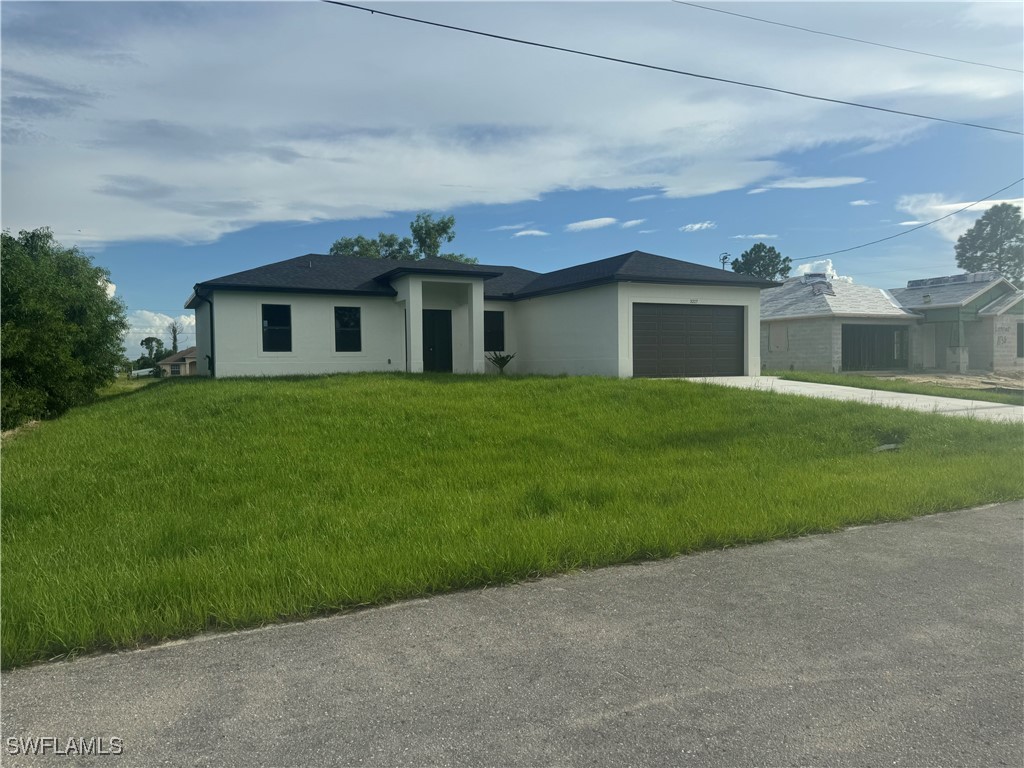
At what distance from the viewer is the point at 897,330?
30438mm

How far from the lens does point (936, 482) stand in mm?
7777

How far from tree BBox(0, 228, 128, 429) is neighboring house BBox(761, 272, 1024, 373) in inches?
1045

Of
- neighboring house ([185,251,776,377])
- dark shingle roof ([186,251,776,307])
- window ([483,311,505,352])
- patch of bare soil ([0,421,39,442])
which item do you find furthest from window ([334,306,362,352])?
patch of bare soil ([0,421,39,442])

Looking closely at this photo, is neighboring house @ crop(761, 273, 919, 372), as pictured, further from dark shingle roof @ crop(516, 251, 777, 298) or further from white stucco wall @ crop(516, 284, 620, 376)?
white stucco wall @ crop(516, 284, 620, 376)

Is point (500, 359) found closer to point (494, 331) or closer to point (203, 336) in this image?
point (494, 331)

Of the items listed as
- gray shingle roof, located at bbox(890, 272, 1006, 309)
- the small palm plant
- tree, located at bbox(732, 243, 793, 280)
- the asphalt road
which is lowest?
the asphalt road

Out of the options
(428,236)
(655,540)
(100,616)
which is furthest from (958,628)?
(428,236)

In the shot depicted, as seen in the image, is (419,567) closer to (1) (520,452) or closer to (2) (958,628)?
(2) (958,628)

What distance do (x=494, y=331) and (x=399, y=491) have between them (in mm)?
16612

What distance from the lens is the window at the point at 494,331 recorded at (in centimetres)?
2353

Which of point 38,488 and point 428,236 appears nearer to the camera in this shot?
point 38,488

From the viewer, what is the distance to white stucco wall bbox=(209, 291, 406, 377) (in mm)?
19250

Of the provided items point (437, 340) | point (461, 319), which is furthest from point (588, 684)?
point (437, 340)

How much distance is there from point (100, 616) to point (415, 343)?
53.9ft
